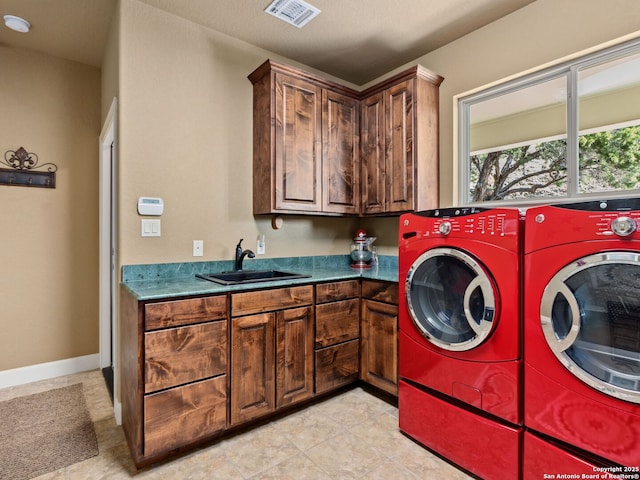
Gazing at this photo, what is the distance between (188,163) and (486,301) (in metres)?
2.06

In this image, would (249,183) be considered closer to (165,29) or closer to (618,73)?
(165,29)

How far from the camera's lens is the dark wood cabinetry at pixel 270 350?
1973mm

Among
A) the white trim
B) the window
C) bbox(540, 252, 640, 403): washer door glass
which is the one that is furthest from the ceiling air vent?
bbox(540, 252, 640, 403): washer door glass

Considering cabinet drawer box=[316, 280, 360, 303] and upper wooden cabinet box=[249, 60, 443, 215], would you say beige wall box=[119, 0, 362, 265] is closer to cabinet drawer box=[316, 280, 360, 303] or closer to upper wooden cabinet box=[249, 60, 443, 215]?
upper wooden cabinet box=[249, 60, 443, 215]

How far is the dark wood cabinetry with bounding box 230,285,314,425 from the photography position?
197 cm

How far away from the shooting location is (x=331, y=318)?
2.41 metres

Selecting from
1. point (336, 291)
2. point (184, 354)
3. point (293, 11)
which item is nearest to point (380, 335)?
point (336, 291)

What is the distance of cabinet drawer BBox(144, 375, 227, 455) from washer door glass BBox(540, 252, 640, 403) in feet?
5.49

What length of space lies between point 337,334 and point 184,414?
42.8 inches

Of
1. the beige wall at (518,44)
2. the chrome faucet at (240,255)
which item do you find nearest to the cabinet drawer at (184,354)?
the chrome faucet at (240,255)

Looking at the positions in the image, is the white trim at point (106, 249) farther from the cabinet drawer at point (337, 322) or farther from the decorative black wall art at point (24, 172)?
the cabinet drawer at point (337, 322)

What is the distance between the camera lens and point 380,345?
2.40 m

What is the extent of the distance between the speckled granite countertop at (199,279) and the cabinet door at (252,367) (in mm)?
226

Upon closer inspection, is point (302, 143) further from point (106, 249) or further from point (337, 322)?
point (106, 249)
